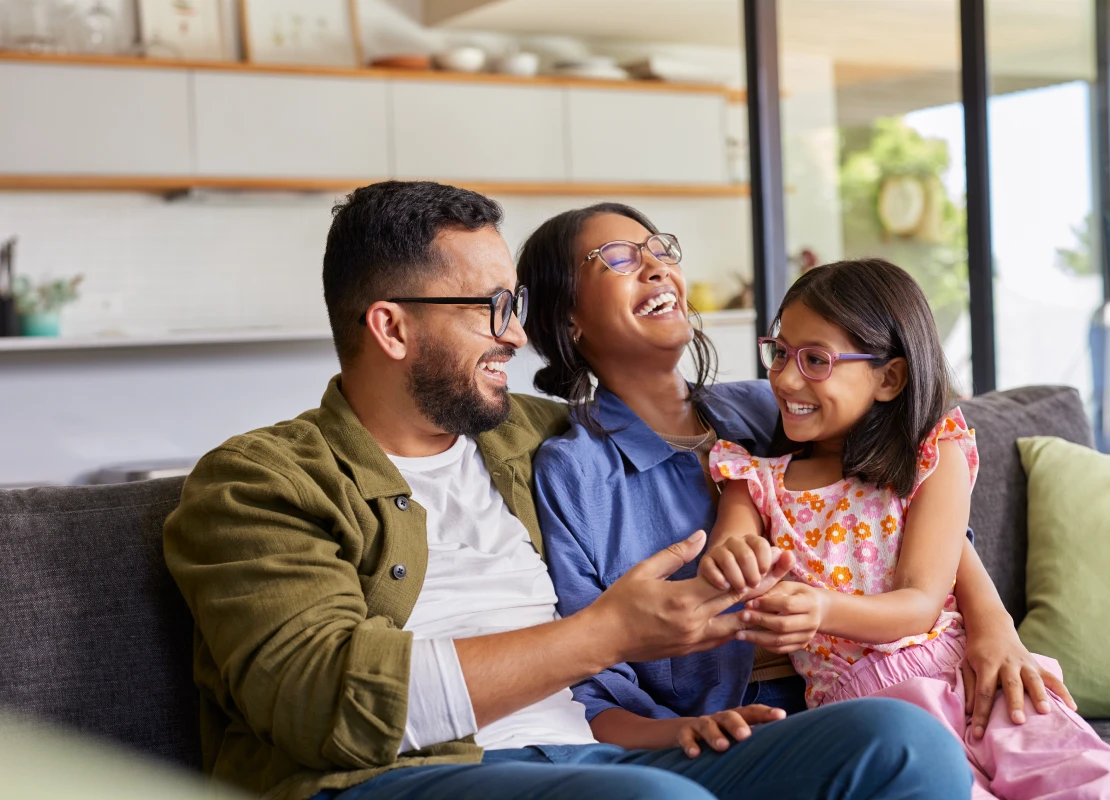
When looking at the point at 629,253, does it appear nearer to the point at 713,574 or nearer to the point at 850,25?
the point at 713,574

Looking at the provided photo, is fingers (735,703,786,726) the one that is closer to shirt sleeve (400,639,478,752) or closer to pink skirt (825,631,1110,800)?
pink skirt (825,631,1110,800)

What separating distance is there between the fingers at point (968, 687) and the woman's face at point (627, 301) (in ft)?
2.21

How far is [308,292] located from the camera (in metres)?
5.81

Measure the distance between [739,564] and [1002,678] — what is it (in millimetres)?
532

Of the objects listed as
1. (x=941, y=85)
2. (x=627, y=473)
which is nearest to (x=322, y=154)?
(x=941, y=85)

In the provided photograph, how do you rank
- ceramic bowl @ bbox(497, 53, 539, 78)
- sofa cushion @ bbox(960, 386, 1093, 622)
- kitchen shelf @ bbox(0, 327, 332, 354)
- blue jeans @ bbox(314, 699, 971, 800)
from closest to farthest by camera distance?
blue jeans @ bbox(314, 699, 971, 800), sofa cushion @ bbox(960, 386, 1093, 622), kitchen shelf @ bbox(0, 327, 332, 354), ceramic bowl @ bbox(497, 53, 539, 78)

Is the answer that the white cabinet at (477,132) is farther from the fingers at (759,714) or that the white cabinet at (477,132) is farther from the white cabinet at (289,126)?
the fingers at (759,714)

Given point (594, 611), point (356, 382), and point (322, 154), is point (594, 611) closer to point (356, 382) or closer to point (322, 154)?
point (356, 382)

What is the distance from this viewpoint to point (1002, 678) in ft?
5.86

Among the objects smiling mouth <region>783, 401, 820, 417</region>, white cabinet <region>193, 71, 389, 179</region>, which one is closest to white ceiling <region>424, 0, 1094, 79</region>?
white cabinet <region>193, 71, 389, 179</region>

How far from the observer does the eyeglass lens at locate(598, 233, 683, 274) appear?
7.08ft

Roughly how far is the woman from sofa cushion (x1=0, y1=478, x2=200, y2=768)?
558 millimetres

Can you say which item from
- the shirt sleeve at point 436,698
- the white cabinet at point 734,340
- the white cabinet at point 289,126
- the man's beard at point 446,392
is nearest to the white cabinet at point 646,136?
the white cabinet at point 734,340

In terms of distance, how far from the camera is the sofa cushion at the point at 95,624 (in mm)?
1647
